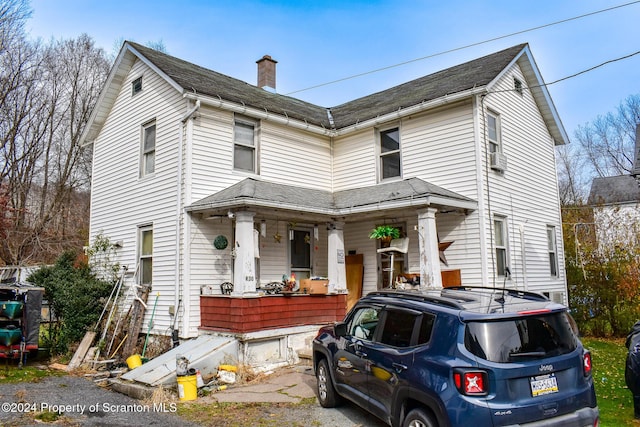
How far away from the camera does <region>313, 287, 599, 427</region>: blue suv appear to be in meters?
4.28

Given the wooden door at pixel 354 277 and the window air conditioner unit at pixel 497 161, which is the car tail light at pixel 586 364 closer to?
the window air conditioner unit at pixel 497 161

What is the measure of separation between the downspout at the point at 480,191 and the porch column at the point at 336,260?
3.47m

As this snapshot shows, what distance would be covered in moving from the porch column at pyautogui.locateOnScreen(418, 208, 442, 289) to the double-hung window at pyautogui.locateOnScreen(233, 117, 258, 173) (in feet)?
16.0

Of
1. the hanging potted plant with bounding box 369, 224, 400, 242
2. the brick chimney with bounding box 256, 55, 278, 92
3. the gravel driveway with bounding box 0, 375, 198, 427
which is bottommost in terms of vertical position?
the gravel driveway with bounding box 0, 375, 198, 427

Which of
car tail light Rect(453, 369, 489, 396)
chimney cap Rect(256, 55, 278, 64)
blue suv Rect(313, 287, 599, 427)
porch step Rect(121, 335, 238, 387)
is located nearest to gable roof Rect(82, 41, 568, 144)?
chimney cap Rect(256, 55, 278, 64)

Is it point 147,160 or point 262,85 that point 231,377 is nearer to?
point 147,160

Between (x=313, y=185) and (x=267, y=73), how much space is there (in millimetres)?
6010

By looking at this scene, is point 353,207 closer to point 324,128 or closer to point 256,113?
point 324,128

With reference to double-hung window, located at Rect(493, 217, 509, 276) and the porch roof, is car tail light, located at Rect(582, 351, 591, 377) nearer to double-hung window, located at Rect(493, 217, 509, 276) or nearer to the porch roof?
the porch roof

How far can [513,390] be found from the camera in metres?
4.31

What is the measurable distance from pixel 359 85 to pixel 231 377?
505 inches

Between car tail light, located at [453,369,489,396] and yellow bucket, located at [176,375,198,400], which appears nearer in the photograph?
car tail light, located at [453,369,489,396]

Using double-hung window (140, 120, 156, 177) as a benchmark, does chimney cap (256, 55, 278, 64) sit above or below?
above

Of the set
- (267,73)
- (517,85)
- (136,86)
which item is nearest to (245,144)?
(136,86)
